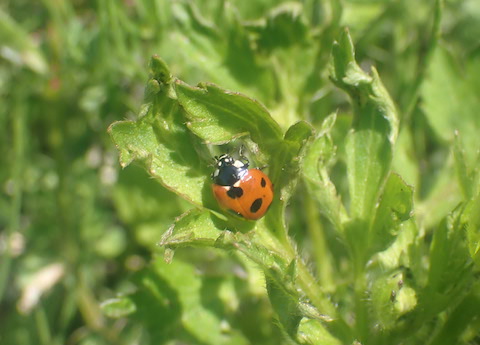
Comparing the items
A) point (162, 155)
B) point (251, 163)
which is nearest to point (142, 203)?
point (251, 163)

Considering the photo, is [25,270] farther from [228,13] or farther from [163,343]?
[228,13]

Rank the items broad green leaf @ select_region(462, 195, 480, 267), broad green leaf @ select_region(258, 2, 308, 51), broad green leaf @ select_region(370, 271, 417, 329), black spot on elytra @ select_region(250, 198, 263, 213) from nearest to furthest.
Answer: broad green leaf @ select_region(462, 195, 480, 267) → broad green leaf @ select_region(370, 271, 417, 329) → black spot on elytra @ select_region(250, 198, 263, 213) → broad green leaf @ select_region(258, 2, 308, 51)

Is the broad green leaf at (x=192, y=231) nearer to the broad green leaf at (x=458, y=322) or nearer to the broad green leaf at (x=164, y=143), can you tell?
the broad green leaf at (x=164, y=143)

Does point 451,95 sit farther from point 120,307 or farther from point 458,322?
point 120,307

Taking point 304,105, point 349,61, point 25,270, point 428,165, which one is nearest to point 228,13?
point 304,105

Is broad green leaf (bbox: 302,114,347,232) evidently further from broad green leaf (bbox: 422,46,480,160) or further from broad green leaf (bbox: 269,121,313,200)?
broad green leaf (bbox: 422,46,480,160)

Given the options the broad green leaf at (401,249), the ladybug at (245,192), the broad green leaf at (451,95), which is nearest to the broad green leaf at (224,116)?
the ladybug at (245,192)

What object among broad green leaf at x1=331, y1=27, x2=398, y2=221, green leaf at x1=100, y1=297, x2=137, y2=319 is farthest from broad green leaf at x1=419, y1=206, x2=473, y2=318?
green leaf at x1=100, y1=297, x2=137, y2=319
